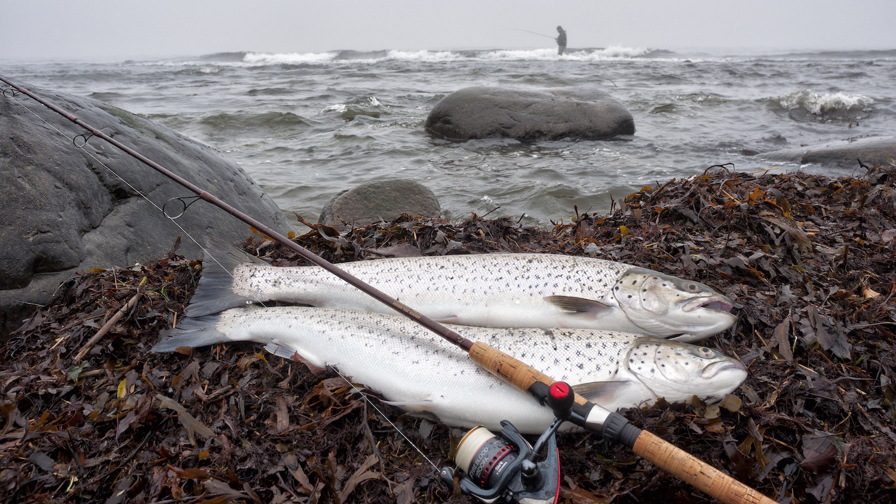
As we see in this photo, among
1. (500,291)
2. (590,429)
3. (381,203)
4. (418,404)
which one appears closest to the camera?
(590,429)

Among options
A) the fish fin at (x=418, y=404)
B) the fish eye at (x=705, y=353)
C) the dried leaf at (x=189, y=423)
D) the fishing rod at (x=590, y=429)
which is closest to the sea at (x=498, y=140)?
the fish eye at (x=705, y=353)

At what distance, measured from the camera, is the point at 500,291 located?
356cm

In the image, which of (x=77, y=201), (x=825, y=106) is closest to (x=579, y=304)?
(x=77, y=201)

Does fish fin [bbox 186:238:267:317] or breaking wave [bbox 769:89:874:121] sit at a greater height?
breaking wave [bbox 769:89:874:121]

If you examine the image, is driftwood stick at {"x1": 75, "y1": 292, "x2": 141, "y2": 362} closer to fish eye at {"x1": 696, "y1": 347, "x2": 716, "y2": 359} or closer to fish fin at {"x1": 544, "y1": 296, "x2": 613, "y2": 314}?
fish fin at {"x1": 544, "y1": 296, "x2": 613, "y2": 314}

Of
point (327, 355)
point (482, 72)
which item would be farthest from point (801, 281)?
point (482, 72)

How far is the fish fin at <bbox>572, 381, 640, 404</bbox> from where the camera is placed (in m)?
2.69

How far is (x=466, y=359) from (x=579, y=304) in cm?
95

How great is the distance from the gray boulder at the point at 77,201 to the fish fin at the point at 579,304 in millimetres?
3965

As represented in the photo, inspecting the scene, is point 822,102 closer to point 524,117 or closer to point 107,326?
point 524,117

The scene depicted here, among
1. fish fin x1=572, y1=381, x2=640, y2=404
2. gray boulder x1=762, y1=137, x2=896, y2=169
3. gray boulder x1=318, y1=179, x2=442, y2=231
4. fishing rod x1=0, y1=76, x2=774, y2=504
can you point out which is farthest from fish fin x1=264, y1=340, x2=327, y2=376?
gray boulder x1=762, y1=137, x2=896, y2=169

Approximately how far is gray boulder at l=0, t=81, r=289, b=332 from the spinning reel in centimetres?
378

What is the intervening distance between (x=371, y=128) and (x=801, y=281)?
38.2 feet

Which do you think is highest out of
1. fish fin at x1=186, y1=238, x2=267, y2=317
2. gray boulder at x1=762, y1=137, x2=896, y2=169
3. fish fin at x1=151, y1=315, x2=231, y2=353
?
gray boulder at x1=762, y1=137, x2=896, y2=169
